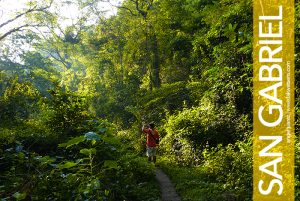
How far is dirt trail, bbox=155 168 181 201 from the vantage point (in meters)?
9.39

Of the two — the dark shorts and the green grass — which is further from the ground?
the dark shorts

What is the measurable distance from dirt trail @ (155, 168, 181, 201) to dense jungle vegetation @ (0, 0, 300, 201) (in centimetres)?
23

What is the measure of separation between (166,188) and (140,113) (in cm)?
1186

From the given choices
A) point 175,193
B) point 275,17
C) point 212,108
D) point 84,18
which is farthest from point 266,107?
point 84,18

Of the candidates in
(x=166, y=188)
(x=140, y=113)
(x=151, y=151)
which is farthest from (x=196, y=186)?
(x=140, y=113)

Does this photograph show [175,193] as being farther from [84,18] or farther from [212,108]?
[84,18]

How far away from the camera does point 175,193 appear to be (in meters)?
9.80

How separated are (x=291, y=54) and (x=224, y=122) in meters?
4.93

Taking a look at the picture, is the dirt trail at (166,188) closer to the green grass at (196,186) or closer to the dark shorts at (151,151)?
the green grass at (196,186)

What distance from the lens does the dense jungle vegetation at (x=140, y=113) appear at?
4695 millimetres

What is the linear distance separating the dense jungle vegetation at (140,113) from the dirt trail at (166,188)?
23 centimetres

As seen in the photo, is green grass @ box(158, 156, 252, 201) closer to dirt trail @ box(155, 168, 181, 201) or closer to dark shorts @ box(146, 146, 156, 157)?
dirt trail @ box(155, 168, 181, 201)

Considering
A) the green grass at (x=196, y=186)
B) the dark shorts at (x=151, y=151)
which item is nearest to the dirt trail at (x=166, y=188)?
the green grass at (x=196, y=186)

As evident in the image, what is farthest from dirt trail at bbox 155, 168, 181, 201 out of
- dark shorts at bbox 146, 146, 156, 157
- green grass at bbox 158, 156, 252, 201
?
dark shorts at bbox 146, 146, 156, 157
